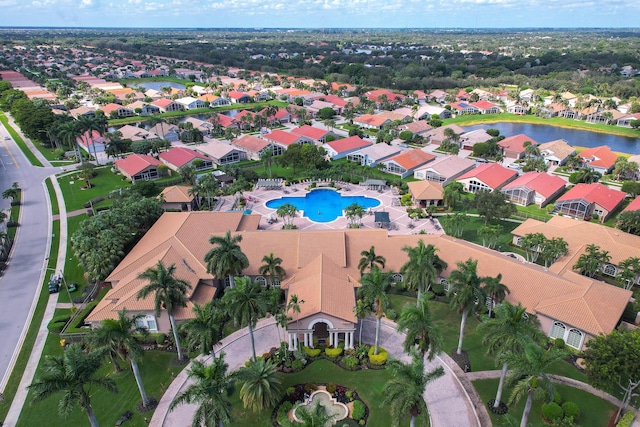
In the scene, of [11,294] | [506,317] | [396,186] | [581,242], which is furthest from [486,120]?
[11,294]

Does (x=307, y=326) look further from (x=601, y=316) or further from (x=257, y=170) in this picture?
(x=257, y=170)

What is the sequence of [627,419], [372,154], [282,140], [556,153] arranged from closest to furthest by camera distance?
[627,419] → [556,153] → [372,154] → [282,140]

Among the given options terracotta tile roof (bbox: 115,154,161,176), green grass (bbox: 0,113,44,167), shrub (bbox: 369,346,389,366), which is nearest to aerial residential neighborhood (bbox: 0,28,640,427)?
shrub (bbox: 369,346,389,366)

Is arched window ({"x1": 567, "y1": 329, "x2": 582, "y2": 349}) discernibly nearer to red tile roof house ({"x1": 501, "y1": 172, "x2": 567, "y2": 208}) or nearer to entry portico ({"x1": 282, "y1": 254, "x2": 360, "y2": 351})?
entry portico ({"x1": 282, "y1": 254, "x2": 360, "y2": 351})

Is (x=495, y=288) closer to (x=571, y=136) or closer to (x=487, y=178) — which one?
(x=487, y=178)

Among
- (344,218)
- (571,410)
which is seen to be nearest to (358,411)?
(571,410)

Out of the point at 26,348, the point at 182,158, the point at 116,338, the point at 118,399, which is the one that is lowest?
the point at 26,348

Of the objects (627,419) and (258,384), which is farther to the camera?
(627,419)
